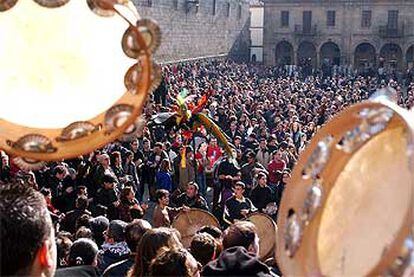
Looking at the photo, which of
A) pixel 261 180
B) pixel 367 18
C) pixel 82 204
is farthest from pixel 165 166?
pixel 367 18

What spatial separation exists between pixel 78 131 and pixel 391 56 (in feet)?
171

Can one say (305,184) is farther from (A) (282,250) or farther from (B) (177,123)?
(B) (177,123)

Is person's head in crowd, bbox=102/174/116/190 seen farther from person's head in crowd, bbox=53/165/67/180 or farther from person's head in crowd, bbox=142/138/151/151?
person's head in crowd, bbox=142/138/151/151

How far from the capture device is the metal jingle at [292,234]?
7.52 ft

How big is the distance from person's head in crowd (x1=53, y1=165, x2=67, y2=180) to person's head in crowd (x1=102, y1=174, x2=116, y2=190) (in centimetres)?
53

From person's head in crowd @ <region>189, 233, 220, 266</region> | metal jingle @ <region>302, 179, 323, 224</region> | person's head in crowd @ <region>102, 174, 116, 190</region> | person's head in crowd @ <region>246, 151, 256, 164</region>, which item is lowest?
person's head in crowd @ <region>246, 151, 256, 164</region>

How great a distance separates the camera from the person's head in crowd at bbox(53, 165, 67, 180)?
10.1m

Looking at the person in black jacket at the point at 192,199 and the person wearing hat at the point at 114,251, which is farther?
the person in black jacket at the point at 192,199

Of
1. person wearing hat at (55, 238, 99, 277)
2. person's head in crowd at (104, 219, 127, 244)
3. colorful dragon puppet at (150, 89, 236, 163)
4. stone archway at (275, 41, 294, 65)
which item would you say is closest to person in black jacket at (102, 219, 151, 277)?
person wearing hat at (55, 238, 99, 277)

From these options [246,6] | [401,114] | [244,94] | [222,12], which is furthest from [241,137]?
[246,6]

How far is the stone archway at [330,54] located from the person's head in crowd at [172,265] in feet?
168

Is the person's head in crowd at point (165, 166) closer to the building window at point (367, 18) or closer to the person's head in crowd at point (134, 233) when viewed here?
the person's head in crowd at point (134, 233)

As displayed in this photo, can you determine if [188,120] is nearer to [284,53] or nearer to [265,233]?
[265,233]

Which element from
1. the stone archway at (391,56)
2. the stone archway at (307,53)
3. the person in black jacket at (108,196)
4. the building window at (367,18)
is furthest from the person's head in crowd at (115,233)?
the stone archway at (307,53)
